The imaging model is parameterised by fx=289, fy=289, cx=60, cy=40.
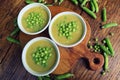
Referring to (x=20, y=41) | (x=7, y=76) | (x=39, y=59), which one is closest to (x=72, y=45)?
(x=39, y=59)

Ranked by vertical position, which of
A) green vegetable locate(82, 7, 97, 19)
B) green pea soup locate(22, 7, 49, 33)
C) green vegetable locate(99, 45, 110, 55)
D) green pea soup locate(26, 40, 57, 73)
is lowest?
green pea soup locate(26, 40, 57, 73)

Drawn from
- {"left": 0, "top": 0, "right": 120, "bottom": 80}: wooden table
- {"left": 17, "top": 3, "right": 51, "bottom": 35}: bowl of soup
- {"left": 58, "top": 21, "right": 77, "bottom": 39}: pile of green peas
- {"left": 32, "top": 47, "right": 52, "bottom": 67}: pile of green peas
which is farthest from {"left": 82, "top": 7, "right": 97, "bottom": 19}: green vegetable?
{"left": 32, "top": 47, "right": 52, "bottom": 67}: pile of green peas

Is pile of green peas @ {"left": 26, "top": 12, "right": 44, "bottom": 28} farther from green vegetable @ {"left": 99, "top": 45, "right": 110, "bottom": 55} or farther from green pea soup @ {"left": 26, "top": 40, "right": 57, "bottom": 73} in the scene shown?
green vegetable @ {"left": 99, "top": 45, "right": 110, "bottom": 55}

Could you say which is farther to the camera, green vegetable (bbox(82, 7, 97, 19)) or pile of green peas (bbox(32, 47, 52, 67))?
green vegetable (bbox(82, 7, 97, 19))

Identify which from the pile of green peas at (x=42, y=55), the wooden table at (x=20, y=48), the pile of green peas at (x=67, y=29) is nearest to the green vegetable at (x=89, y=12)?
the wooden table at (x=20, y=48)

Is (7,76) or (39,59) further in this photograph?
(7,76)

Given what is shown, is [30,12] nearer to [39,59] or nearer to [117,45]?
[39,59]
